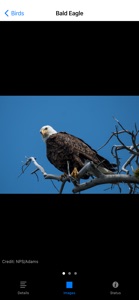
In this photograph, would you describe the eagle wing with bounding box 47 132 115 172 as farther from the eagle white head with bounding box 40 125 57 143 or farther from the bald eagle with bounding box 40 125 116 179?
the eagle white head with bounding box 40 125 57 143
